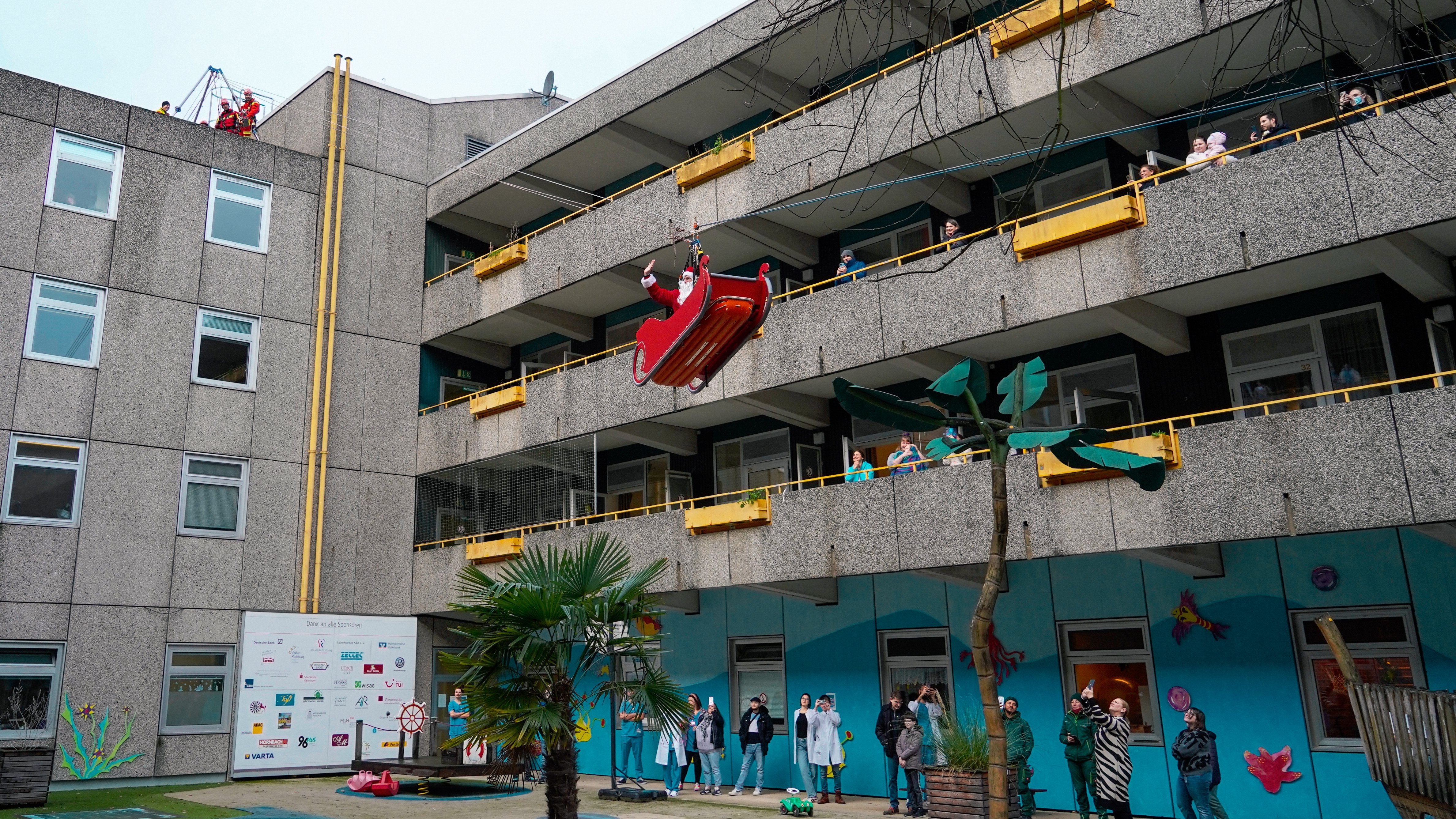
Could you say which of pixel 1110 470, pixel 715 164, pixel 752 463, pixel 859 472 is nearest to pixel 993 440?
pixel 1110 470

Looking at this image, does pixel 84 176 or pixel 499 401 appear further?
pixel 499 401

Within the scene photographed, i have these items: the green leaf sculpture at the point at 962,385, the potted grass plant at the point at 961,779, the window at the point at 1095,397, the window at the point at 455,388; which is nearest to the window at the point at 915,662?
the window at the point at 1095,397

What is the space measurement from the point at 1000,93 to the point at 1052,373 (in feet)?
14.3

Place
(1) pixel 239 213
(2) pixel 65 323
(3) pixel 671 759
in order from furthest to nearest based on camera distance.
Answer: (1) pixel 239 213
(2) pixel 65 323
(3) pixel 671 759

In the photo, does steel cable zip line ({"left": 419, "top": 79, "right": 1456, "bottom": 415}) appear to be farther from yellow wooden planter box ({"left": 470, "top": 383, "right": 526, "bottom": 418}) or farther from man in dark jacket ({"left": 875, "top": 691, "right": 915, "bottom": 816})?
man in dark jacket ({"left": 875, "top": 691, "right": 915, "bottom": 816})

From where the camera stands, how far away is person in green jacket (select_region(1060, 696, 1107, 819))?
13.7m

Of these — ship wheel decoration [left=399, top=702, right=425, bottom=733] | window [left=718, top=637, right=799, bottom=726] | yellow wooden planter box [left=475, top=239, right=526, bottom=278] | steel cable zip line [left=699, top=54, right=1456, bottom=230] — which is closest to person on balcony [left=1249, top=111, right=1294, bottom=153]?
steel cable zip line [left=699, top=54, right=1456, bottom=230]

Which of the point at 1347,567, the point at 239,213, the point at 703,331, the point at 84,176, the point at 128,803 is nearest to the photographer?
the point at 703,331

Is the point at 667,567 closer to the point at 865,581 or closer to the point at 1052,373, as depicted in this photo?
the point at 865,581

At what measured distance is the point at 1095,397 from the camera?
1656cm

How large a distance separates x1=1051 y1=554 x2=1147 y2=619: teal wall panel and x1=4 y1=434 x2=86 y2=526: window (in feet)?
55.0

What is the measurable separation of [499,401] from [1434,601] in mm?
16691

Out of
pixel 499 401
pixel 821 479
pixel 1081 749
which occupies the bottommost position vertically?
pixel 1081 749

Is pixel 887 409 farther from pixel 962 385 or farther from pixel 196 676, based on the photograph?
pixel 196 676
